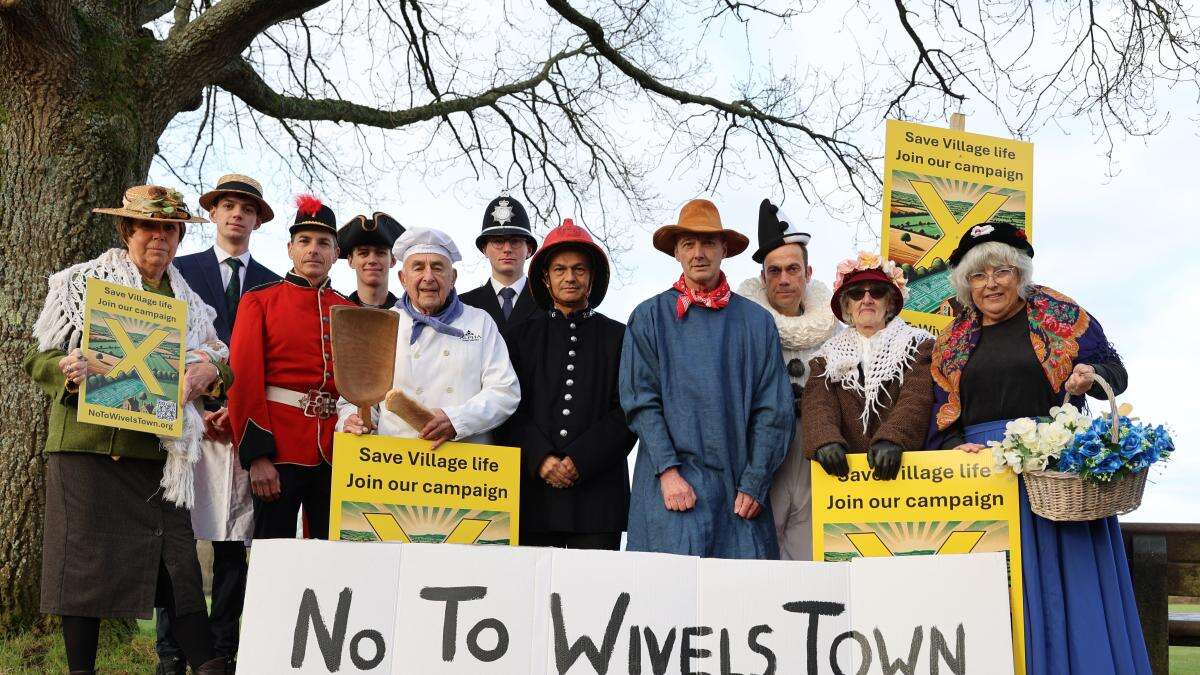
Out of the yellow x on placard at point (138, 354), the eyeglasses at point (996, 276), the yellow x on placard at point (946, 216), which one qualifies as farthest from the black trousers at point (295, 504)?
the yellow x on placard at point (946, 216)

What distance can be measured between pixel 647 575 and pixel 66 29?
202 inches

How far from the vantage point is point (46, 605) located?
14.0 ft

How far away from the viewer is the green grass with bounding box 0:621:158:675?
18.9ft

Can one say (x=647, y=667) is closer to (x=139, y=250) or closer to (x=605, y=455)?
(x=605, y=455)

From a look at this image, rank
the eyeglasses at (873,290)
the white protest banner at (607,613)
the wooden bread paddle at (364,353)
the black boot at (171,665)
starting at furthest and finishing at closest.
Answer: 1. the black boot at (171,665)
2. the eyeglasses at (873,290)
3. the wooden bread paddle at (364,353)
4. the white protest banner at (607,613)

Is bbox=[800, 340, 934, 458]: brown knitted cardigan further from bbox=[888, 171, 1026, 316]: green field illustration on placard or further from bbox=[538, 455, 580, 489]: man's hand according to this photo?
bbox=[888, 171, 1026, 316]: green field illustration on placard

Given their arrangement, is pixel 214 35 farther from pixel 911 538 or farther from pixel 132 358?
pixel 911 538

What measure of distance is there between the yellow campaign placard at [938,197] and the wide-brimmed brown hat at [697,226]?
47.7 inches

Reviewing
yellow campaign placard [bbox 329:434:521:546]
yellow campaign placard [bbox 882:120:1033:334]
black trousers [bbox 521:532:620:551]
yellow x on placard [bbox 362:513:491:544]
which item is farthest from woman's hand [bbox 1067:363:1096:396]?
yellow x on placard [bbox 362:513:491:544]

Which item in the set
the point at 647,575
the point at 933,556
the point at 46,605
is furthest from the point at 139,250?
the point at 933,556

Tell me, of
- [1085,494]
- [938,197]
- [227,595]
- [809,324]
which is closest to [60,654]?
[227,595]

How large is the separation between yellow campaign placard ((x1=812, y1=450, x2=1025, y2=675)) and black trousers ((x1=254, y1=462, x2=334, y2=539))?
2.14 m

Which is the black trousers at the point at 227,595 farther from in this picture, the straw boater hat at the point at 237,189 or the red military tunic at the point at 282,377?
the straw boater hat at the point at 237,189

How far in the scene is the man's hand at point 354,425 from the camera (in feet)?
14.7
